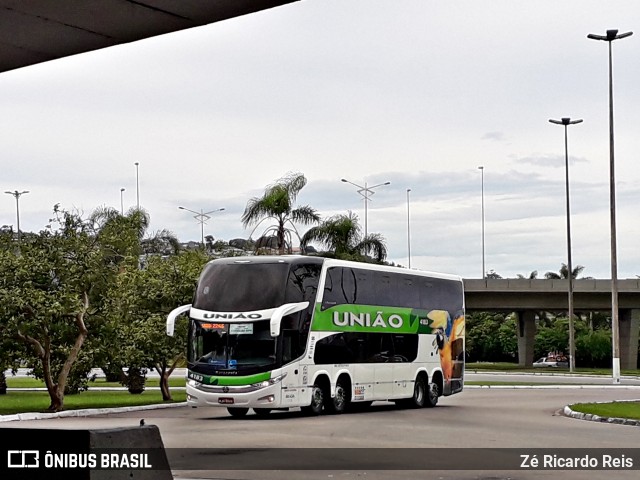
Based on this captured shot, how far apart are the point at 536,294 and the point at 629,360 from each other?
9.39m

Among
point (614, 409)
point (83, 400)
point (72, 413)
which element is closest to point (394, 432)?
point (614, 409)

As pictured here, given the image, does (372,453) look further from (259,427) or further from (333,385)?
(333,385)

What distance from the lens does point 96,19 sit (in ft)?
32.2

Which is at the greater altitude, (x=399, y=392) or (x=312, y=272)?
(x=312, y=272)

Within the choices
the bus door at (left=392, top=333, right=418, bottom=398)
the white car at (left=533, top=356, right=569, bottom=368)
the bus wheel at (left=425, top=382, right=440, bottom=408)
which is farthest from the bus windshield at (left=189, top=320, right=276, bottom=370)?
the white car at (left=533, top=356, right=569, bottom=368)

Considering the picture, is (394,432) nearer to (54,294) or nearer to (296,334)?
(296,334)

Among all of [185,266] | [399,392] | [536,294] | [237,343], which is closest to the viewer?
[237,343]

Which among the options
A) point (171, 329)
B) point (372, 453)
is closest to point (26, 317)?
point (171, 329)

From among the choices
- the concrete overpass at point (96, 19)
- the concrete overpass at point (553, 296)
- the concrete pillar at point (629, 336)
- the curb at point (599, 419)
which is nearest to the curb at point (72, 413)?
the curb at point (599, 419)

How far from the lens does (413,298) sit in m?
32.6

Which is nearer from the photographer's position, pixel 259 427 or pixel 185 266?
pixel 259 427

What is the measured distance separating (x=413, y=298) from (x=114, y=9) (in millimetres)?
23673

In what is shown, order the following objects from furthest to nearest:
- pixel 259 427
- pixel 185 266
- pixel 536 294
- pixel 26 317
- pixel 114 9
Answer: pixel 536 294
pixel 185 266
pixel 26 317
pixel 259 427
pixel 114 9

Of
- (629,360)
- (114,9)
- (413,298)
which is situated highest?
(114,9)
